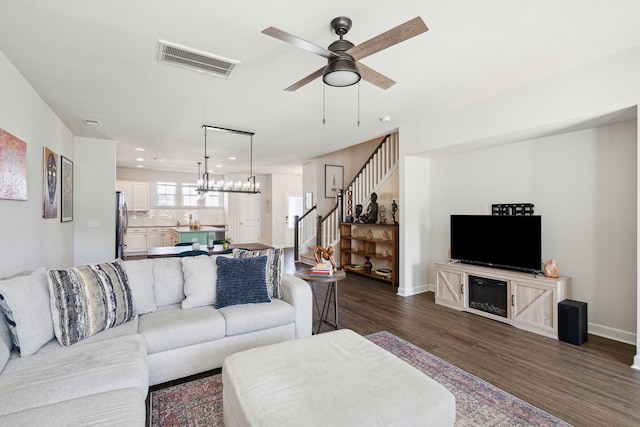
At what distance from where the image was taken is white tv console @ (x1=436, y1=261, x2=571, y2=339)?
3.23 m

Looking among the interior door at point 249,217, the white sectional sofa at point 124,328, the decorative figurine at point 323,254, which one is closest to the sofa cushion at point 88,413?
the white sectional sofa at point 124,328

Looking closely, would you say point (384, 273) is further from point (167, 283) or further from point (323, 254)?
point (167, 283)

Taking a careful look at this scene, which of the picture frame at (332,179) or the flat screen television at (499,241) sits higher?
the picture frame at (332,179)

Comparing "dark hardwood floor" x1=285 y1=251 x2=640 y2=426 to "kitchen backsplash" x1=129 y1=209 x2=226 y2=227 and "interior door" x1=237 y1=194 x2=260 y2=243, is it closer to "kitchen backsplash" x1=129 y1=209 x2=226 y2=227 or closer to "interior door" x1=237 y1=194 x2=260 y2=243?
"interior door" x1=237 y1=194 x2=260 y2=243

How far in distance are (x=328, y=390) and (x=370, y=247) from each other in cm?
479

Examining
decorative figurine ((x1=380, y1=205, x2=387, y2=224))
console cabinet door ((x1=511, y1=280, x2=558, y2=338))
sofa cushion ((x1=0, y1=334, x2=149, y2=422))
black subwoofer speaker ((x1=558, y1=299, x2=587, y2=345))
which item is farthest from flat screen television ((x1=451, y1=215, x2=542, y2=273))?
sofa cushion ((x1=0, y1=334, x2=149, y2=422))

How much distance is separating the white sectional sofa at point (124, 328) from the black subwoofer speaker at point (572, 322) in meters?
2.55

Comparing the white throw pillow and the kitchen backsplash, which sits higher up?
the kitchen backsplash

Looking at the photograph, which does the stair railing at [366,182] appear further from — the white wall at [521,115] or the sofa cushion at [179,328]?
the sofa cushion at [179,328]

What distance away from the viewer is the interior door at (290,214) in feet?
35.7

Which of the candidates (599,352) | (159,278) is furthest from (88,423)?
(599,352)

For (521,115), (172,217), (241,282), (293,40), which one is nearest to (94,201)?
(241,282)

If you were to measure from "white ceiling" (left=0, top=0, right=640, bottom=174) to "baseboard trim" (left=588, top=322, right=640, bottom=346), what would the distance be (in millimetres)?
2695

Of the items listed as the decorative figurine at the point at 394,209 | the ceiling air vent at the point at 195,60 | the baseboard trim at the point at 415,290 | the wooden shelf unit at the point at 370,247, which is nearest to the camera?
the ceiling air vent at the point at 195,60
